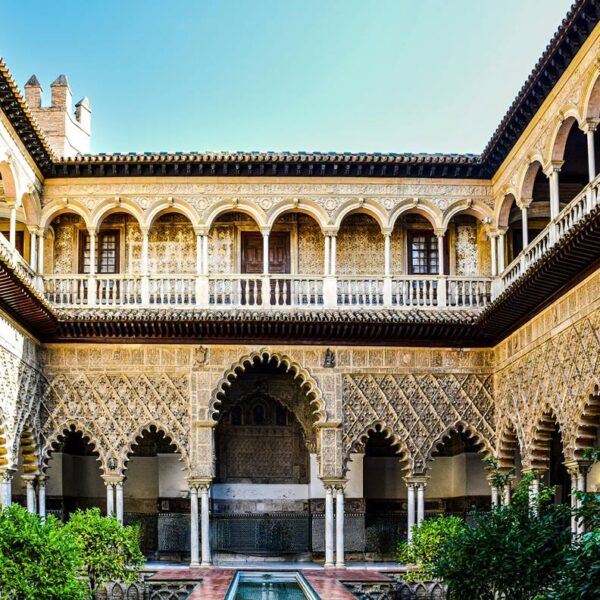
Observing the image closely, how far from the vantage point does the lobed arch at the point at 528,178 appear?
53.9 ft

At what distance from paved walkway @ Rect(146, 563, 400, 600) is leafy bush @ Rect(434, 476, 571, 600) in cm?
306

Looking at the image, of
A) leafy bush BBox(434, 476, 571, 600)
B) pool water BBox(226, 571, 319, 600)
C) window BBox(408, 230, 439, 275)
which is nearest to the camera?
leafy bush BBox(434, 476, 571, 600)

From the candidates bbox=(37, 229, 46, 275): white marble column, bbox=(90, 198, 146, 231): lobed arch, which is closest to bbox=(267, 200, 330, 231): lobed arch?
bbox=(90, 198, 146, 231): lobed arch

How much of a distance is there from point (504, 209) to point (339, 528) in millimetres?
6115

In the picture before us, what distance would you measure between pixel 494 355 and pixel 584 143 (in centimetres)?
396

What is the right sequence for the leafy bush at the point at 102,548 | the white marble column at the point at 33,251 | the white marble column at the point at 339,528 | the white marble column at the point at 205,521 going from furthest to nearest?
the white marble column at the point at 33,251
the white marble column at the point at 205,521
the white marble column at the point at 339,528
the leafy bush at the point at 102,548

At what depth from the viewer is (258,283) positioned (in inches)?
762

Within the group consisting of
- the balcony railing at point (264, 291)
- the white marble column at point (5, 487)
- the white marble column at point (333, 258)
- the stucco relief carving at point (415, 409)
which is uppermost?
the white marble column at point (333, 258)

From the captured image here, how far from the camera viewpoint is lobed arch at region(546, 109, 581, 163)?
47.6 feet

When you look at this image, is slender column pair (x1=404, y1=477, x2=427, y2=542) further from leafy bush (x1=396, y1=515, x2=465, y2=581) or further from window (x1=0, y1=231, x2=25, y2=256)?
window (x1=0, y1=231, x2=25, y2=256)

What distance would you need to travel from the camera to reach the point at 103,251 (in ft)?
64.5

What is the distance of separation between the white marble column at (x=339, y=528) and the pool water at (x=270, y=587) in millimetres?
1151

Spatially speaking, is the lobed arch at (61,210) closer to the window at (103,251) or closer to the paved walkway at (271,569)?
the window at (103,251)

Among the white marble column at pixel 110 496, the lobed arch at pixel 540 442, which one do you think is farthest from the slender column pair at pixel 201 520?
the lobed arch at pixel 540 442
